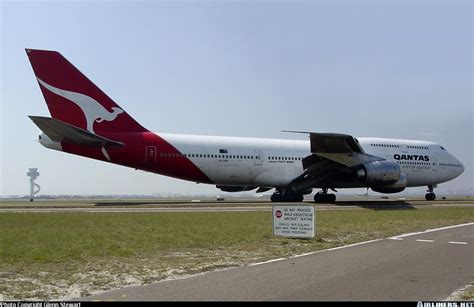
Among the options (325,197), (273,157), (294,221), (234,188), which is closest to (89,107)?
(234,188)

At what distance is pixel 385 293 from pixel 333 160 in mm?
28720

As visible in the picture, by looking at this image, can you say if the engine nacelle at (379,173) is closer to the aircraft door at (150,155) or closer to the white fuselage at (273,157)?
the white fuselage at (273,157)

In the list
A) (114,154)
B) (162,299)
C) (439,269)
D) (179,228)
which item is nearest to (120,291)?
(162,299)

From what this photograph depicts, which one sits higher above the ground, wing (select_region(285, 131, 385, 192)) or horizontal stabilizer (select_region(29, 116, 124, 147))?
horizontal stabilizer (select_region(29, 116, 124, 147))

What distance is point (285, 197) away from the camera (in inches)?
1555

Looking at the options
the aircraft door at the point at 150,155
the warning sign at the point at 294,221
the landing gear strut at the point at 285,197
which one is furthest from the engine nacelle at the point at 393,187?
the warning sign at the point at 294,221

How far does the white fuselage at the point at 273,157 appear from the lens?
3656 centimetres

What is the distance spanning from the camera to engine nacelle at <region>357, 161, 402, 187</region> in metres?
34.6

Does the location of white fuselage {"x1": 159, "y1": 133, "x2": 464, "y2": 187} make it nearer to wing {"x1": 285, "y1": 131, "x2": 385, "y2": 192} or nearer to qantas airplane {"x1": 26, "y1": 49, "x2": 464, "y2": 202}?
qantas airplane {"x1": 26, "y1": 49, "x2": 464, "y2": 202}

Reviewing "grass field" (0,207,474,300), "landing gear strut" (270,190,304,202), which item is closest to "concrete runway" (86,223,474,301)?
"grass field" (0,207,474,300)

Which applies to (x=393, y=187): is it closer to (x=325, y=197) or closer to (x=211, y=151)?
(x=325, y=197)

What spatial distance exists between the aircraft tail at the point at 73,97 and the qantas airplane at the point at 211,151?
Answer: 0.07 m

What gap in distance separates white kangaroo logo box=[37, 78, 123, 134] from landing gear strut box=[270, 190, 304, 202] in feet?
48.4

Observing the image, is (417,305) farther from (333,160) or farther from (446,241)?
(333,160)
